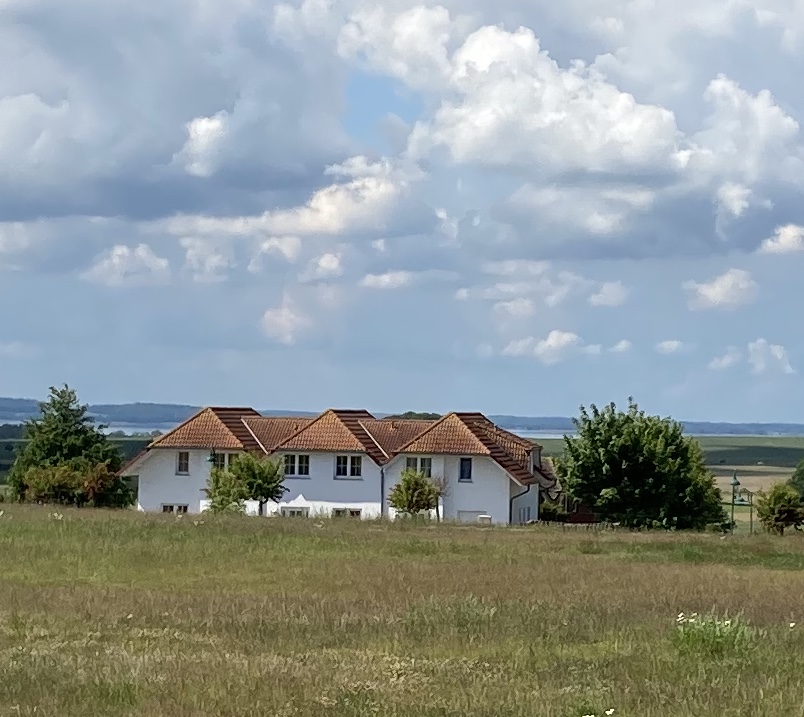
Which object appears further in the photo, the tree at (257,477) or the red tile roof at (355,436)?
the red tile roof at (355,436)

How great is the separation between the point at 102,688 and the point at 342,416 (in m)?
70.9

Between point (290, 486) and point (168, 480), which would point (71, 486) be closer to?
point (168, 480)

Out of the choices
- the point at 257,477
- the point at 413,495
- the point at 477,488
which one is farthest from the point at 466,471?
the point at 257,477

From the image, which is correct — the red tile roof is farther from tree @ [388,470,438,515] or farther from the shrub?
the shrub

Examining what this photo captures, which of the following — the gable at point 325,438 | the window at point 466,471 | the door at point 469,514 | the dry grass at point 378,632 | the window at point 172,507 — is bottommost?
A: the dry grass at point 378,632

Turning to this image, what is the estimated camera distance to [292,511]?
8019 cm

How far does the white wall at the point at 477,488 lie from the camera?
79062 millimetres

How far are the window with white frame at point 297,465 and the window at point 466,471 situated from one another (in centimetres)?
903

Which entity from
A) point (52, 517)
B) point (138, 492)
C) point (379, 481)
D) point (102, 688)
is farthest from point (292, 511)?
point (102, 688)

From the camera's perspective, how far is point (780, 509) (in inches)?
2741

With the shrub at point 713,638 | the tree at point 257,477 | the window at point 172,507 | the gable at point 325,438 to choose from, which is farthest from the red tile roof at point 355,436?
the shrub at point 713,638

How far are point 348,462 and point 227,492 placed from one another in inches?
414

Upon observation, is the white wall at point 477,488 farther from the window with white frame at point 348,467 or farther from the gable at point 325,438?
the gable at point 325,438

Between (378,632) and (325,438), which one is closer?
(378,632)
